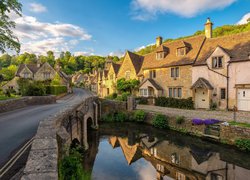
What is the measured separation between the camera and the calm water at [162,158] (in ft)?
33.8

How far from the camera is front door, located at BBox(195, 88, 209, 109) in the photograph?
22.5 metres

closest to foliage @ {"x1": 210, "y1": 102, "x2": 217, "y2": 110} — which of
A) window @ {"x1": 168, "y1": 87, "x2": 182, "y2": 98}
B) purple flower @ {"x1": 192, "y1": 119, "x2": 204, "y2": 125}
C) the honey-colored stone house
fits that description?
window @ {"x1": 168, "y1": 87, "x2": 182, "y2": 98}

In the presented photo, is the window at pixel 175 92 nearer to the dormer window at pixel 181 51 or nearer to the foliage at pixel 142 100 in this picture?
the foliage at pixel 142 100

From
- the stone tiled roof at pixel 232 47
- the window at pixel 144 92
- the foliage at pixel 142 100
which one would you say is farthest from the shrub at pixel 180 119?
the window at pixel 144 92

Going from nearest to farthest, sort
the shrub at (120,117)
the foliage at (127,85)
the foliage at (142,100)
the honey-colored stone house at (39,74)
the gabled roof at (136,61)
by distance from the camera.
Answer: the shrub at (120,117)
the foliage at (142,100)
the foliage at (127,85)
the gabled roof at (136,61)
the honey-colored stone house at (39,74)

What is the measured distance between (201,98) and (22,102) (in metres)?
21.6

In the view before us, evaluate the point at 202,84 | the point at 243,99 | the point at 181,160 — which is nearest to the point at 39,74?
the point at 202,84

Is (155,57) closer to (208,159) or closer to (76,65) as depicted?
(208,159)

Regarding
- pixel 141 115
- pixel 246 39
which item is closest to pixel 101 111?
pixel 141 115

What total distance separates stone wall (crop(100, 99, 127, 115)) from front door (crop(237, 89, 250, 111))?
1384 cm

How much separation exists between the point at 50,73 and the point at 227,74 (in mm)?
48987

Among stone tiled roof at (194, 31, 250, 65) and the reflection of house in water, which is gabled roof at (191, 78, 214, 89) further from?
the reflection of house in water

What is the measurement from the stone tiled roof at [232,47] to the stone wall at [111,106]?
1174 cm

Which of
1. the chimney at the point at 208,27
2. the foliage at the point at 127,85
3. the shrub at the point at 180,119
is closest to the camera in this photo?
the shrub at the point at 180,119
